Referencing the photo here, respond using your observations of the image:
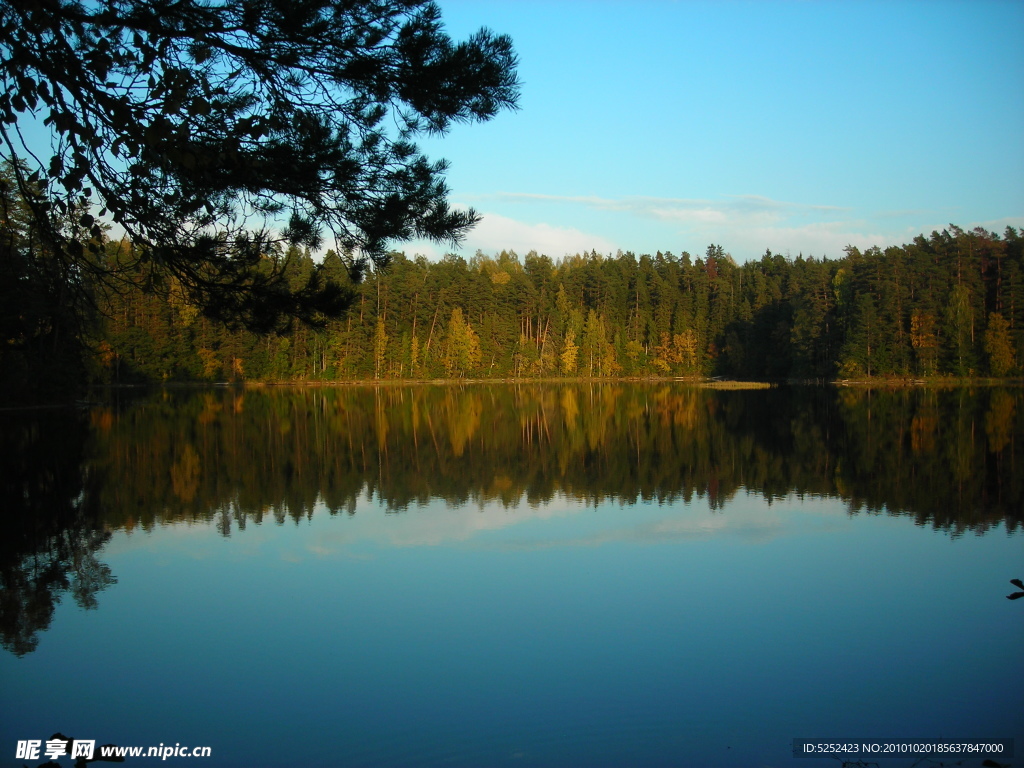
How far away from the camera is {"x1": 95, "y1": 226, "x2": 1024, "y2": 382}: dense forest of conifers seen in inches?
2146

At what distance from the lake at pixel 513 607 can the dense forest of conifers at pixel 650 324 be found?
35.9 meters

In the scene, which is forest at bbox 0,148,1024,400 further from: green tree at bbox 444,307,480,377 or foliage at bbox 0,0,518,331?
foliage at bbox 0,0,518,331

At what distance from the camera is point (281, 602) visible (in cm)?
798

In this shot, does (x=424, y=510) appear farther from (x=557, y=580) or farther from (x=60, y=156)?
(x=60, y=156)

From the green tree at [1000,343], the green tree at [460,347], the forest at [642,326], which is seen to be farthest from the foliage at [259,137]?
the green tree at [460,347]

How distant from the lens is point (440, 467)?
670 inches

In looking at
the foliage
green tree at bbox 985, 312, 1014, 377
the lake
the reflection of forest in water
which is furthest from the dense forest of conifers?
the foliage

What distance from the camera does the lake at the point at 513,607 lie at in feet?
17.3

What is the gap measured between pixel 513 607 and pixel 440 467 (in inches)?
372

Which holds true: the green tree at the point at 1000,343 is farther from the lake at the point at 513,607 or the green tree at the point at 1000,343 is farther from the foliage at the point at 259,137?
the foliage at the point at 259,137

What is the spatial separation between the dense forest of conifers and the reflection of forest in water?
25.6m

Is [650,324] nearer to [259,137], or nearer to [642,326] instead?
[642,326]

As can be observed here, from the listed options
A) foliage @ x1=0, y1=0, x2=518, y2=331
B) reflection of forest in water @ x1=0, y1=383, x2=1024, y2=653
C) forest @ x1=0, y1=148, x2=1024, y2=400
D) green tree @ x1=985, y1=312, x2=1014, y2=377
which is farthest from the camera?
forest @ x1=0, y1=148, x2=1024, y2=400

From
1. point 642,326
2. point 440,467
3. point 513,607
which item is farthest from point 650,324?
point 513,607
